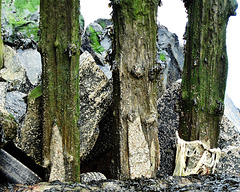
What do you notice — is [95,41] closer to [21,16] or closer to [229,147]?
[21,16]

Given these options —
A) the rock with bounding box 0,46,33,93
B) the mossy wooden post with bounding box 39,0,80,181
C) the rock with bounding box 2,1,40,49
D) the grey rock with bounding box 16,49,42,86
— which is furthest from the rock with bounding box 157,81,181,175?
the rock with bounding box 2,1,40,49

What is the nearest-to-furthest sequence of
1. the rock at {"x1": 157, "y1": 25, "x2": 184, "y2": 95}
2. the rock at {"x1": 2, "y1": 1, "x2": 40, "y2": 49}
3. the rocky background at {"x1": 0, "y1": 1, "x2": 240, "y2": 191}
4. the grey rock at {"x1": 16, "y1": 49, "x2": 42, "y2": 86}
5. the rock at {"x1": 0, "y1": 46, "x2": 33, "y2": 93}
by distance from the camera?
the rocky background at {"x1": 0, "y1": 1, "x2": 240, "y2": 191} < the rock at {"x1": 0, "y1": 46, "x2": 33, "y2": 93} < the grey rock at {"x1": 16, "y1": 49, "x2": 42, "y2": 86} < the rock at {"x1": 2, "y1": 1, "x2": 40, "y2": 49} < the rock at {"x1": 157, "y1": 25, "x2": 184, "y2": 95}

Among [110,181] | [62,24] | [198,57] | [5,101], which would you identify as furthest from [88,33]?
[110,181]

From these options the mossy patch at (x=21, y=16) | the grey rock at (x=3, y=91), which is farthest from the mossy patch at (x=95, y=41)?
the grey rock at (x=3, y=91)

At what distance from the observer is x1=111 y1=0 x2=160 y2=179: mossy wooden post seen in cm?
239

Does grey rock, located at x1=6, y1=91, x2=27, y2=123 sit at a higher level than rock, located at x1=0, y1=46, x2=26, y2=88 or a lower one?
lower

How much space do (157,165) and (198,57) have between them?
0.93 m

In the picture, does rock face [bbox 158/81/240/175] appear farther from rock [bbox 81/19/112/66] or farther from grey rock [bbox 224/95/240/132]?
rock [bbox 81/19/112/66]

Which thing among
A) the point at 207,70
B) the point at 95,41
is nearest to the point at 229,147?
the point at 207,70

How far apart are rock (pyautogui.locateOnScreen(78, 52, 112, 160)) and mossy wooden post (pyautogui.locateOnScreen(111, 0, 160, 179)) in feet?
1.96

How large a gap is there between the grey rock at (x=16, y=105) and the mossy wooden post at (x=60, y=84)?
1.92ft

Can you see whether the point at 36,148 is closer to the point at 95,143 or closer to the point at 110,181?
the point at 95,143

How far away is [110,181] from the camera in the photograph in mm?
1671

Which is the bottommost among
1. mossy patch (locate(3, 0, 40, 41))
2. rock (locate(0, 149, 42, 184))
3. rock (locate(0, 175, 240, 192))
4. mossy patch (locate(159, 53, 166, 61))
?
rock (locate(0, 149, 42, 184))
